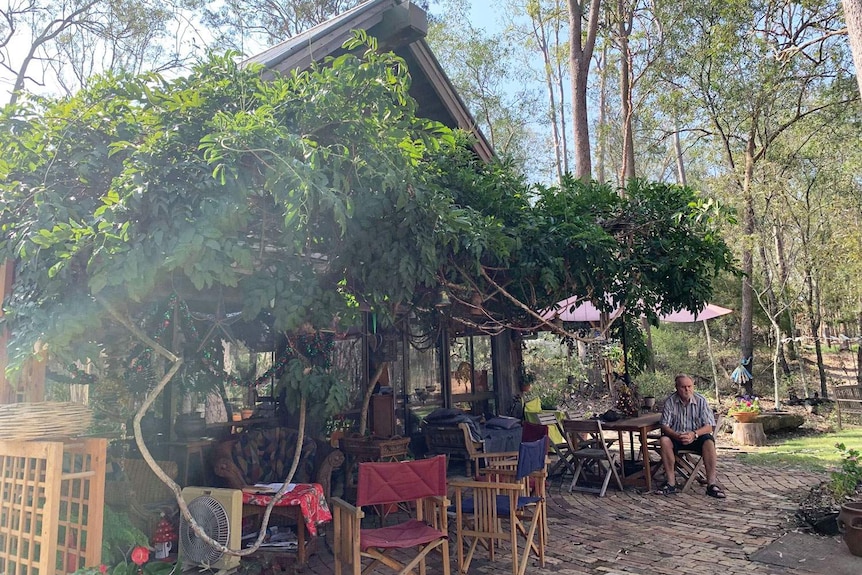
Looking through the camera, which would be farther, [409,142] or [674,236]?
[674,236]

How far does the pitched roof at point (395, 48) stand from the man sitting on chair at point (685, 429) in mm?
3850

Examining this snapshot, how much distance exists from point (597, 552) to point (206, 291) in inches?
149

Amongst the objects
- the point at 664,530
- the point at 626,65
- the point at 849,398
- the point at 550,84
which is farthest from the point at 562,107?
the point at 664,530

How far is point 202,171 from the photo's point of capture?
3031 millimetres

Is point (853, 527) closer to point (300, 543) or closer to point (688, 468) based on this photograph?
point (688, 468)

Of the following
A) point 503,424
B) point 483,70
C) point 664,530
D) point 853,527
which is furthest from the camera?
point 483,70

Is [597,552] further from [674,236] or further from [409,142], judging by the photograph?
[409,142]

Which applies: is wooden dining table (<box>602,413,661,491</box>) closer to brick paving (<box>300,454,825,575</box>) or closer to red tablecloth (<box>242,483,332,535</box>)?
brick paving (<box>300,454,825,575</box>)

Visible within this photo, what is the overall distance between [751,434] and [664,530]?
6.15 metres

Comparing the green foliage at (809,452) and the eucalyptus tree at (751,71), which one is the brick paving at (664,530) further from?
the eucalyptus tree at (751,71)

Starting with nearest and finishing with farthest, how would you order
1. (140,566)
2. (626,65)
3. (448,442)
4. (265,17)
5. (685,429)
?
(140,566) < (685,429) < (448,442) < (626,65) < (265,17)

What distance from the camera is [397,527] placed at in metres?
3.88

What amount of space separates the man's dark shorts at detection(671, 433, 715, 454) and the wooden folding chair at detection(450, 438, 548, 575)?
9.54 feet

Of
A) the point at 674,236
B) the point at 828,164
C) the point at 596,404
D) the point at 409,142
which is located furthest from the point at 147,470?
the point at 828,164
